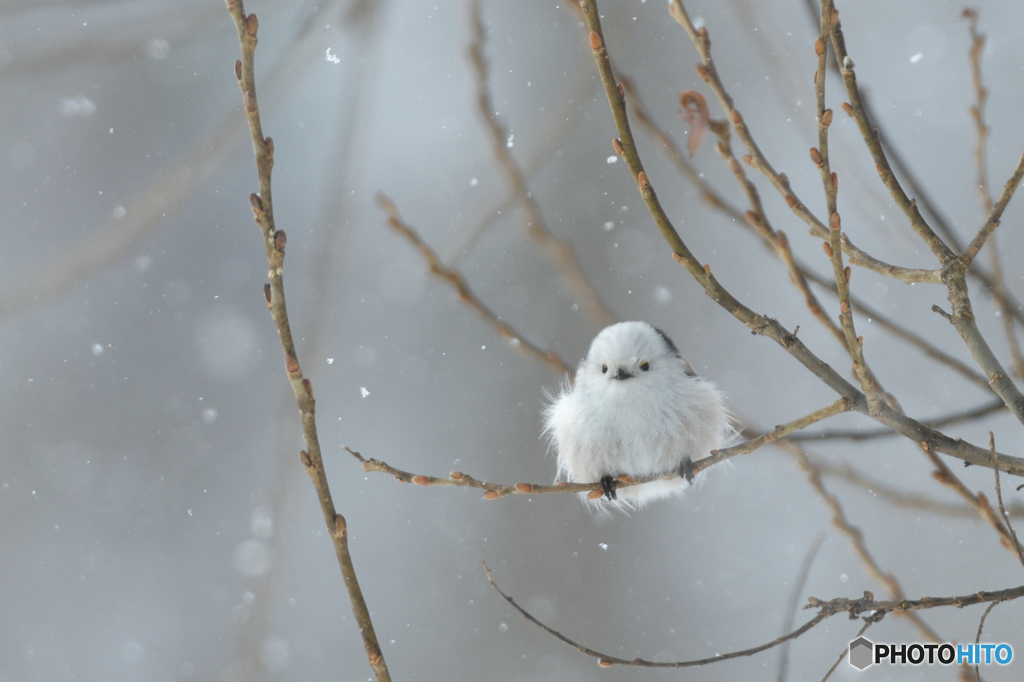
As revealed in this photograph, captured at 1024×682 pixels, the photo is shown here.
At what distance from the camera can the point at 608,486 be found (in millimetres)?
2080

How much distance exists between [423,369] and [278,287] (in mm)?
4138

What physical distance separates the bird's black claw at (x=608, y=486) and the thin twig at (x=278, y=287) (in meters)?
0.95

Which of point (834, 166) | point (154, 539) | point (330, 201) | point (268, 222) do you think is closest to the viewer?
point (268, 222)

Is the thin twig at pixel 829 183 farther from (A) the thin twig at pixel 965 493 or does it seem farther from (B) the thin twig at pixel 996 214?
(A) the thin twig at pixel 965 493

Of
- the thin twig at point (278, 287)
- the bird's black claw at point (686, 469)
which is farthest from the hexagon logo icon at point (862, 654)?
the thin twig at point (278, 287)

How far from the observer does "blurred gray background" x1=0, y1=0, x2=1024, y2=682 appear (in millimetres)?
4422

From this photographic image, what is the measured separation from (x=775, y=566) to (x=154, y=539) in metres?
4.10

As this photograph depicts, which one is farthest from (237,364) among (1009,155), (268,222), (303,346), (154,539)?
(1009,155)

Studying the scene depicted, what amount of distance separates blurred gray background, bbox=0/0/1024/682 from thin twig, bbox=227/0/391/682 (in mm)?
2914

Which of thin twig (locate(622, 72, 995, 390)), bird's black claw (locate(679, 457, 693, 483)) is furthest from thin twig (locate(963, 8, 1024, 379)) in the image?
bird's black claw (locate(679, 457, 693, 483))

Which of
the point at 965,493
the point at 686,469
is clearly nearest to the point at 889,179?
the point at 965,493

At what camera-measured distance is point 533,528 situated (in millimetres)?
4652

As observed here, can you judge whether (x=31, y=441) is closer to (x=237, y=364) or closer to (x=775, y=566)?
(x=237, y=364)

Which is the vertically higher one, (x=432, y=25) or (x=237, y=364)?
(x=432, y=25)
